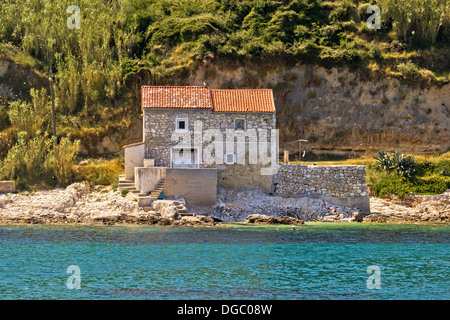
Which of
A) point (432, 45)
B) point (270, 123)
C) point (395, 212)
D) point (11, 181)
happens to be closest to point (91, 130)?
point (11, 181)

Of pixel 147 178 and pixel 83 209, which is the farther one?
pixel 147 178

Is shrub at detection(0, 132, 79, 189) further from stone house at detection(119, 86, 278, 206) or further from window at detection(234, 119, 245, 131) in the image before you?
window at detection(234, 119, 245, 131)

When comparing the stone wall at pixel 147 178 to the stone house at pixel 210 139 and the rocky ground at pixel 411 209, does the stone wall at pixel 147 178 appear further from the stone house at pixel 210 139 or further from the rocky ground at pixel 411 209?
the rocky ground at pixel 411 209

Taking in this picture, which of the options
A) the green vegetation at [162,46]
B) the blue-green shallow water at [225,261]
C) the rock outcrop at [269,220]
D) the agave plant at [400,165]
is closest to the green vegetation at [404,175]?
the agave plant at [400,165]

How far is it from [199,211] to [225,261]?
36.1 feet

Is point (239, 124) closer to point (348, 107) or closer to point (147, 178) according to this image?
point (147, 178)

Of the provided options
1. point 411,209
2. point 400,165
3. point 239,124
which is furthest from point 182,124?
point 411,209

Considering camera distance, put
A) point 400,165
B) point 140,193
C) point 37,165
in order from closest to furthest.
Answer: point 140,193
point 37,165
point 400,165

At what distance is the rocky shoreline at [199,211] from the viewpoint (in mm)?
36281

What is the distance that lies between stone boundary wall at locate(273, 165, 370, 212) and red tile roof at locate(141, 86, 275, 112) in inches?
147

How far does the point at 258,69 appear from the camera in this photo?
47719 mm

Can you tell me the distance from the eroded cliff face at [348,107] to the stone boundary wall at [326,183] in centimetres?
710

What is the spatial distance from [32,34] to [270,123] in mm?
18599
